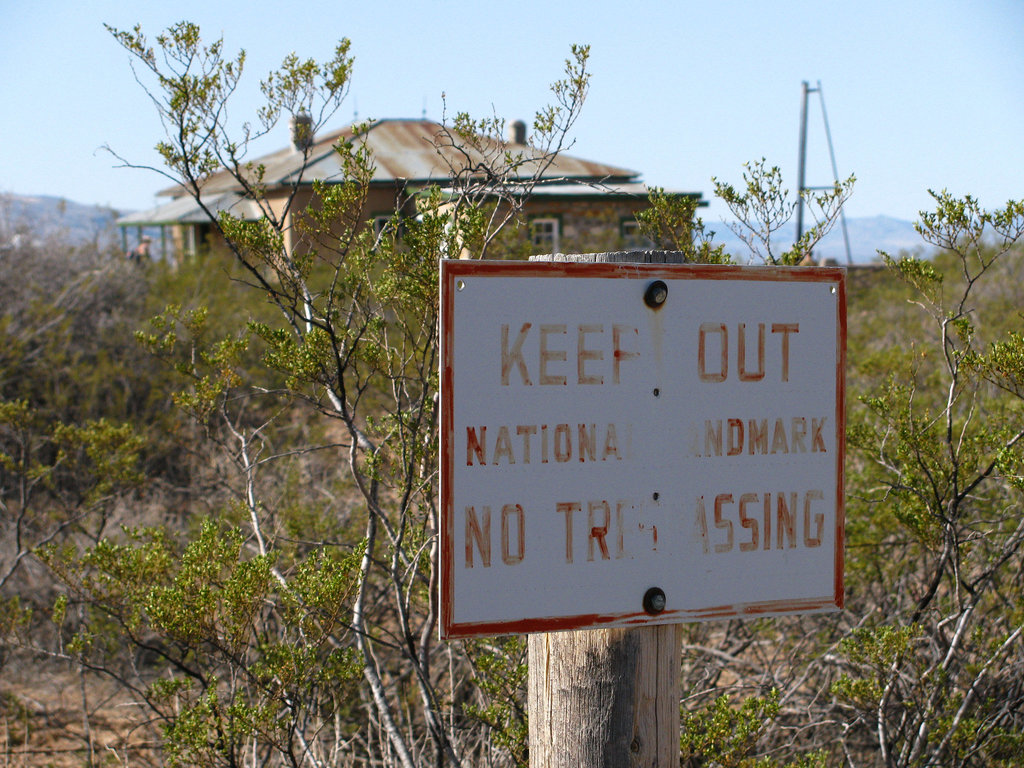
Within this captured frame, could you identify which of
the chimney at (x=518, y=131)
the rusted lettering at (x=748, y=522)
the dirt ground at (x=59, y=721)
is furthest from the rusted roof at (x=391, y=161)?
the rusted lettering at (x=748, y=522)

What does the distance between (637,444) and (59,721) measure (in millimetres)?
5060

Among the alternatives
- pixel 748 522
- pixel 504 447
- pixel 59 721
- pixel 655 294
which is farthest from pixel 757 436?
pixel 59 721

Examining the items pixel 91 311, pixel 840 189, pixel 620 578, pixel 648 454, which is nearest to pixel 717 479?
pixel 648 454

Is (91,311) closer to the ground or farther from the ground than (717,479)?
farther from the ground

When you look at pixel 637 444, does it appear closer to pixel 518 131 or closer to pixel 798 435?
pixel 798 435

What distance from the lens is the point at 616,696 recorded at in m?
1.58

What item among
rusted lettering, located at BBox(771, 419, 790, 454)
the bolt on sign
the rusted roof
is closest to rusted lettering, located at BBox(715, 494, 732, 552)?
the bolt on sign

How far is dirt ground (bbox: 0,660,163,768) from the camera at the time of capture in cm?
450

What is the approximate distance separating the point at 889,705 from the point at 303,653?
6.98 feet

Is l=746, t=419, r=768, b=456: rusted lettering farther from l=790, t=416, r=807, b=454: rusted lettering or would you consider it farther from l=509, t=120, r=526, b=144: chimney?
l=509, t=120, r=526, b=144: chimney

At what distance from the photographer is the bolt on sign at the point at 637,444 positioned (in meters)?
1.44

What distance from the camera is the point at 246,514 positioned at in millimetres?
3270

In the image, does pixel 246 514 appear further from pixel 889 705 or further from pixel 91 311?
pixel 91 311

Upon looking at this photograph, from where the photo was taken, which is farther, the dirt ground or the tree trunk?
the dirt ground
